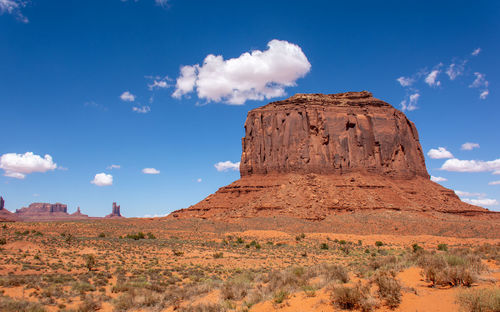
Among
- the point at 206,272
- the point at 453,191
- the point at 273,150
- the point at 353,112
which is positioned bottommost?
the point at 206,272

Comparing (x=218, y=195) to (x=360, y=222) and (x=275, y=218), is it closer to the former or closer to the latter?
(x=275, y=218)

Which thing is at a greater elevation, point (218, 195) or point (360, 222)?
point (218, 195)

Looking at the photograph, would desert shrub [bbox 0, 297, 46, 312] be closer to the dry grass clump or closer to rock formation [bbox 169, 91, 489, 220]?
the dry grass clump

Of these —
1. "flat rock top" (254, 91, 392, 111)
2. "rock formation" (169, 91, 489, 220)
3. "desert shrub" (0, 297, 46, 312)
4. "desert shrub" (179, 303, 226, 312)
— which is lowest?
"desert shrub" (0, 297, 46, 312)

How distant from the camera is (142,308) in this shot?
1152cm

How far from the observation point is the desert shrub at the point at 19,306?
1081cm

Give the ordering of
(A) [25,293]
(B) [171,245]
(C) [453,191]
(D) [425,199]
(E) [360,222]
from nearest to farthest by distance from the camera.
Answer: (A) [25,293] < (B) [171,245] < (E) [360,222] < (D) [425,199] < (C) [453,191]

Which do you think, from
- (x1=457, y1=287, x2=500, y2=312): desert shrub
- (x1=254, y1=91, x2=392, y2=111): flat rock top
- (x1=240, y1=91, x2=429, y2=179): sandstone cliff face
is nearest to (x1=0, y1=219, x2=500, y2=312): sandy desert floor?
(x1=457, y1=287, x2=500, y2=312): desert shrub

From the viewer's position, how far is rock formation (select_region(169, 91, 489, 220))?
60.5 metres

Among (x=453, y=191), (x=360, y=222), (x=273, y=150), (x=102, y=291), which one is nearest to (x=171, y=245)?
(x=102, y=291)

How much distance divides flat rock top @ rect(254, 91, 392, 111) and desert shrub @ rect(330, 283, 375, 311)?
233 ft

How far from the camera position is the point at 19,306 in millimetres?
11141

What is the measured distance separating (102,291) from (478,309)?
44.1ft

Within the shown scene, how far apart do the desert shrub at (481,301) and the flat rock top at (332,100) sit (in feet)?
236
